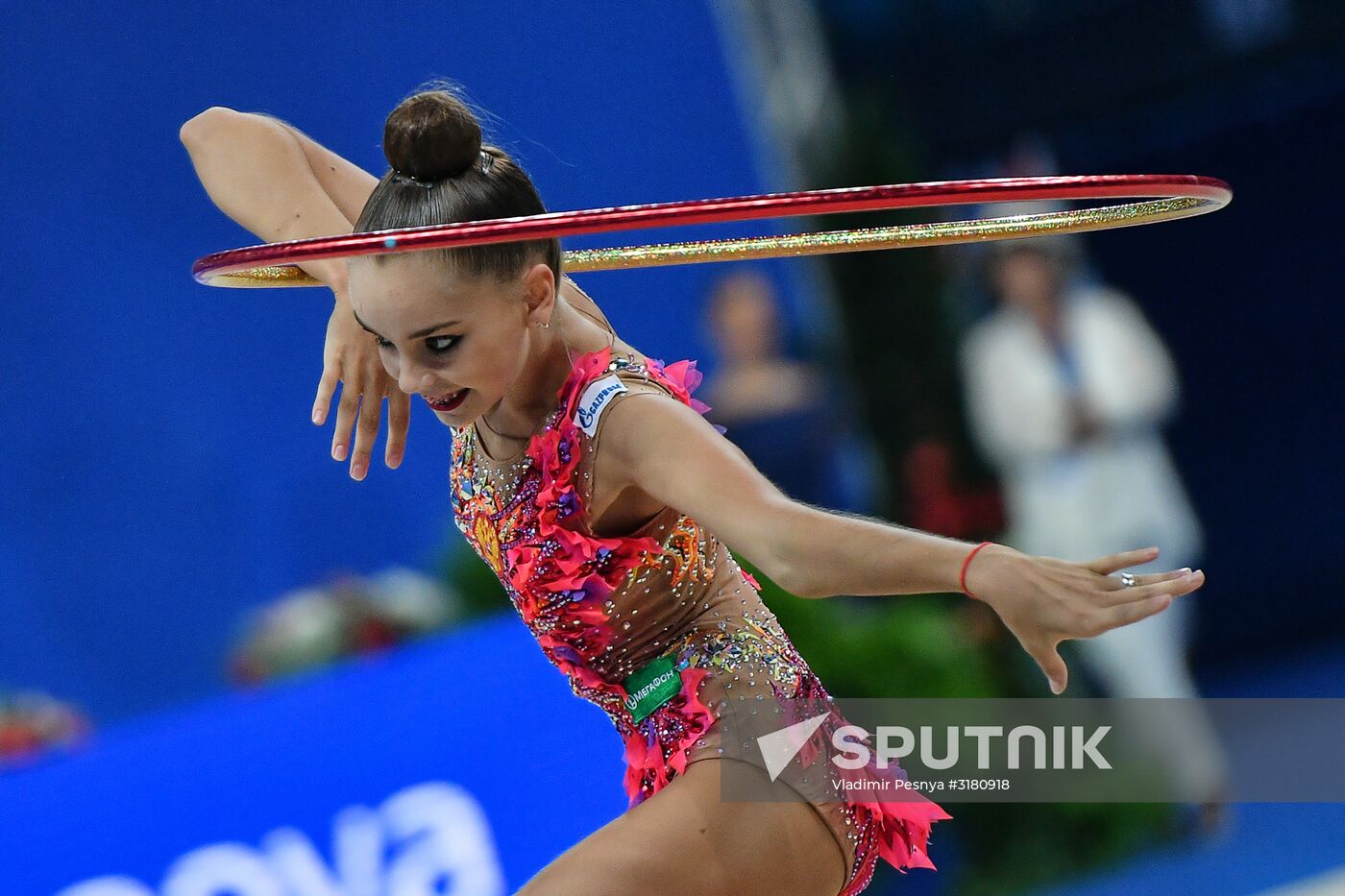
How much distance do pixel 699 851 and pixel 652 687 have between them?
10.0 inches

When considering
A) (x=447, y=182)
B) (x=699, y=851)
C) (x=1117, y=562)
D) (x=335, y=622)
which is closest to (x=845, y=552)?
(x=1117, y=562)

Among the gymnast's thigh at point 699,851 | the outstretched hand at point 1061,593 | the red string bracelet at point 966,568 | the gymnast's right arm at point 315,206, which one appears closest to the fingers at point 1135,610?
the outstretched hand at point 1061,593

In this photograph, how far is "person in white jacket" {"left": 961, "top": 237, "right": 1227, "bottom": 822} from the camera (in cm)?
507

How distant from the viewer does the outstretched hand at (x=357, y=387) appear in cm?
219

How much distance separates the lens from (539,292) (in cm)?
196

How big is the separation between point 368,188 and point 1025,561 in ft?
4.25

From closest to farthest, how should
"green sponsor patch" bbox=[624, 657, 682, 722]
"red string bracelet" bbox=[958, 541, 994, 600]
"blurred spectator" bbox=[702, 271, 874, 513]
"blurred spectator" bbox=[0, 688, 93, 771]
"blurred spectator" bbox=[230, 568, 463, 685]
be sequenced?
"red string bracelet" bbox=[958, 541, 994, 600]
"green sponsor patch" bbox=[624, 657, 682, 722]
"blurred spectator" bbox=[0, 688, 93, 771]
"blurred spectator" bbox=[230, 568, 463, 685]
"blurred spectator" bbox=[702, 271, 874, 513]

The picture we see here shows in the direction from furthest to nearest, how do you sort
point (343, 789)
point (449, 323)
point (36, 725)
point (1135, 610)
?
point (36, 725)
point (343, 789)
point (449, 323)
point (1135, 610)

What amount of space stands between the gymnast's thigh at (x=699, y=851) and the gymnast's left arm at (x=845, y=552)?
1.15ft

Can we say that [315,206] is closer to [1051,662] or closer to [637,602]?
[637,602]

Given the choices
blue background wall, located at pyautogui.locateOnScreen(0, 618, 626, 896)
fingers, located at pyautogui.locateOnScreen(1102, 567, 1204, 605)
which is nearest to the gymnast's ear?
fingers, located at pyautogui.locateOnScreen(1102, 567, 1204, 605)

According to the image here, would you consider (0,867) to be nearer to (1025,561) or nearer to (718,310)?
(1025,561)

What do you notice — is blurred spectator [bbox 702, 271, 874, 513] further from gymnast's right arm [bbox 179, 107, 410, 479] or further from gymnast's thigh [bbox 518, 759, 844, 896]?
gymnast's thigh [bbox 518, 759, 844, 896]

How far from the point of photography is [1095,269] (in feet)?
19.4
